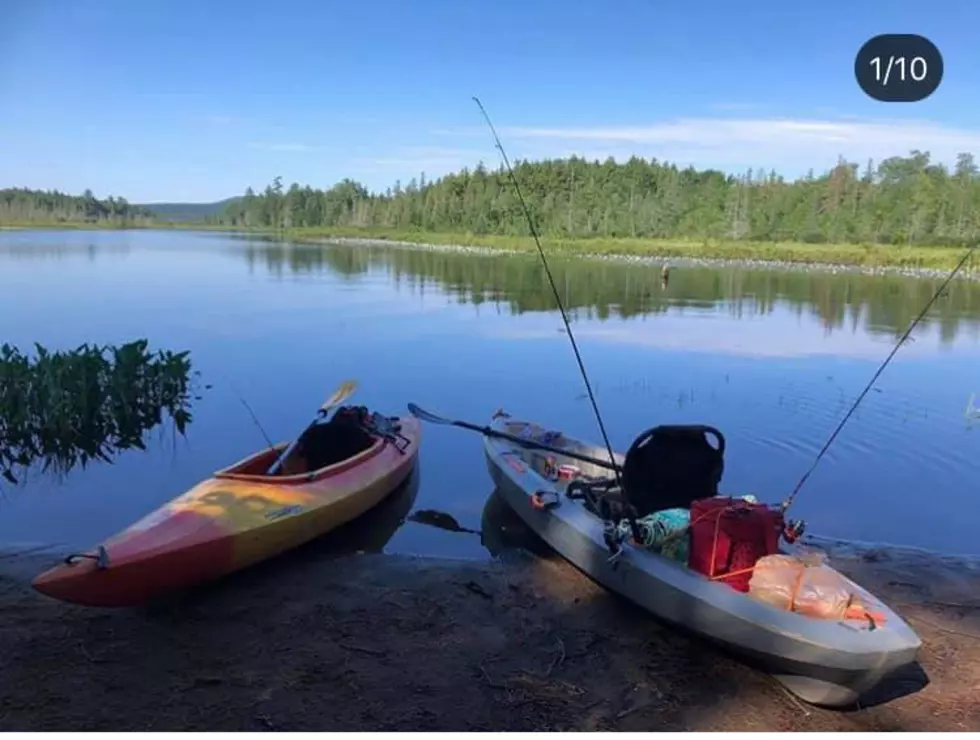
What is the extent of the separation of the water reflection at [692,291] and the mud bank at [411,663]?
11.7 meters

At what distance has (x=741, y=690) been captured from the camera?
4.04m

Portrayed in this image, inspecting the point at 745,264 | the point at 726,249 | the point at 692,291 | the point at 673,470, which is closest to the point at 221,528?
the point at 673,470

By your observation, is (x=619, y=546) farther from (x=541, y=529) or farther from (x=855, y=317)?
(x=855, y=317)

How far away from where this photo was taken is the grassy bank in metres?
39.2

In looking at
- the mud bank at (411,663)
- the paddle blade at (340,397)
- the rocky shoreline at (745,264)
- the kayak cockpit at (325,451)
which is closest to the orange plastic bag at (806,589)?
the mud bank at (411,663)

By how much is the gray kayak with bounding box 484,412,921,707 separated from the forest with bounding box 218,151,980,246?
3052 centimetres

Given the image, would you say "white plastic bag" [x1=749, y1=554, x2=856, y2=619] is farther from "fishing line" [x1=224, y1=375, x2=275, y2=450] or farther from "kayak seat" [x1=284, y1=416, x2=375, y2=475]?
"fishing line" [x1=224, y1=375, x2=275, y2=450]

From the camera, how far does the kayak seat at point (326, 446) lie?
685 centimetres

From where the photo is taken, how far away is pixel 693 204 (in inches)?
2440

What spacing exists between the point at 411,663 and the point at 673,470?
2077 mm

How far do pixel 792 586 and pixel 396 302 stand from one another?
20060 millimetres

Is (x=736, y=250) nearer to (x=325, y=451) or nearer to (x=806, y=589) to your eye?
(x=325, y=451)

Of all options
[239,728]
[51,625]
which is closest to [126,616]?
[51,625]

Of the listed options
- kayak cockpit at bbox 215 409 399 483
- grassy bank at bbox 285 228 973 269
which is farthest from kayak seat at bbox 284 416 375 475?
grassy bank at bbox 285 228 973 269
